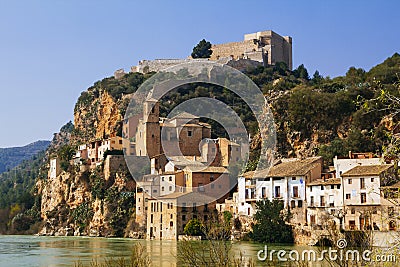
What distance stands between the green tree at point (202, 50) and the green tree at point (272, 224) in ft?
172

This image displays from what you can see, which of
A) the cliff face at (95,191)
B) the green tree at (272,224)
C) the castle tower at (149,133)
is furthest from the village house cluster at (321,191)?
the castle tower at (149,133)

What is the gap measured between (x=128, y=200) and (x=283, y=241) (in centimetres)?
2144

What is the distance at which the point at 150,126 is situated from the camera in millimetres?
66500

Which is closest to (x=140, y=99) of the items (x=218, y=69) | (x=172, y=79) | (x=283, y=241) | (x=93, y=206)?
(x=172, y=79)

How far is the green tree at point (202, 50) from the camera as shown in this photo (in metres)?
94.6

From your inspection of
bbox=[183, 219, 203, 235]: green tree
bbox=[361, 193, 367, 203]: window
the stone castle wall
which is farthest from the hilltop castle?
bbox=[361, 193, 367, 203]: window

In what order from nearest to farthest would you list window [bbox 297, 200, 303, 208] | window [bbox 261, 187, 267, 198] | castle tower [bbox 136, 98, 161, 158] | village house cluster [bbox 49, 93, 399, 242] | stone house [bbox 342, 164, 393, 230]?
1. stone house [bbox 342, 164, 393, 230]
2. village house cluster [bbox 49, 93, 399, 242]
3. window [bbox 297, 200, 303, 208]
4. window [bbox 261, 187, 267, 198]
5. castle tower [bbox 136, 98, 161, 158]

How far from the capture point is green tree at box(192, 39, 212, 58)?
94.6 metres

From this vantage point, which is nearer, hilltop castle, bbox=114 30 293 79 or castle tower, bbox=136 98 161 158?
castle tower, bbox=136 98 161 158

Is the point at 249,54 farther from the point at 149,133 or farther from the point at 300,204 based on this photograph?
the point at 300,204

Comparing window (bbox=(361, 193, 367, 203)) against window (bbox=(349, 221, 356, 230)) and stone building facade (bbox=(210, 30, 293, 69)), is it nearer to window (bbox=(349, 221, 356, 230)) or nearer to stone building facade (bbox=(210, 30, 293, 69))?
window (bbox=(349, 221, 356, 230))

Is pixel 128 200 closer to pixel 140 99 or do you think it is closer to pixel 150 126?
pixel 150 126

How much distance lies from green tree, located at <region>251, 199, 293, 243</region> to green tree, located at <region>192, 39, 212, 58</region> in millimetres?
52562

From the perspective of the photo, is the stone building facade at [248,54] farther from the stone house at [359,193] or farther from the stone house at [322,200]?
the stone house at [359,193]
